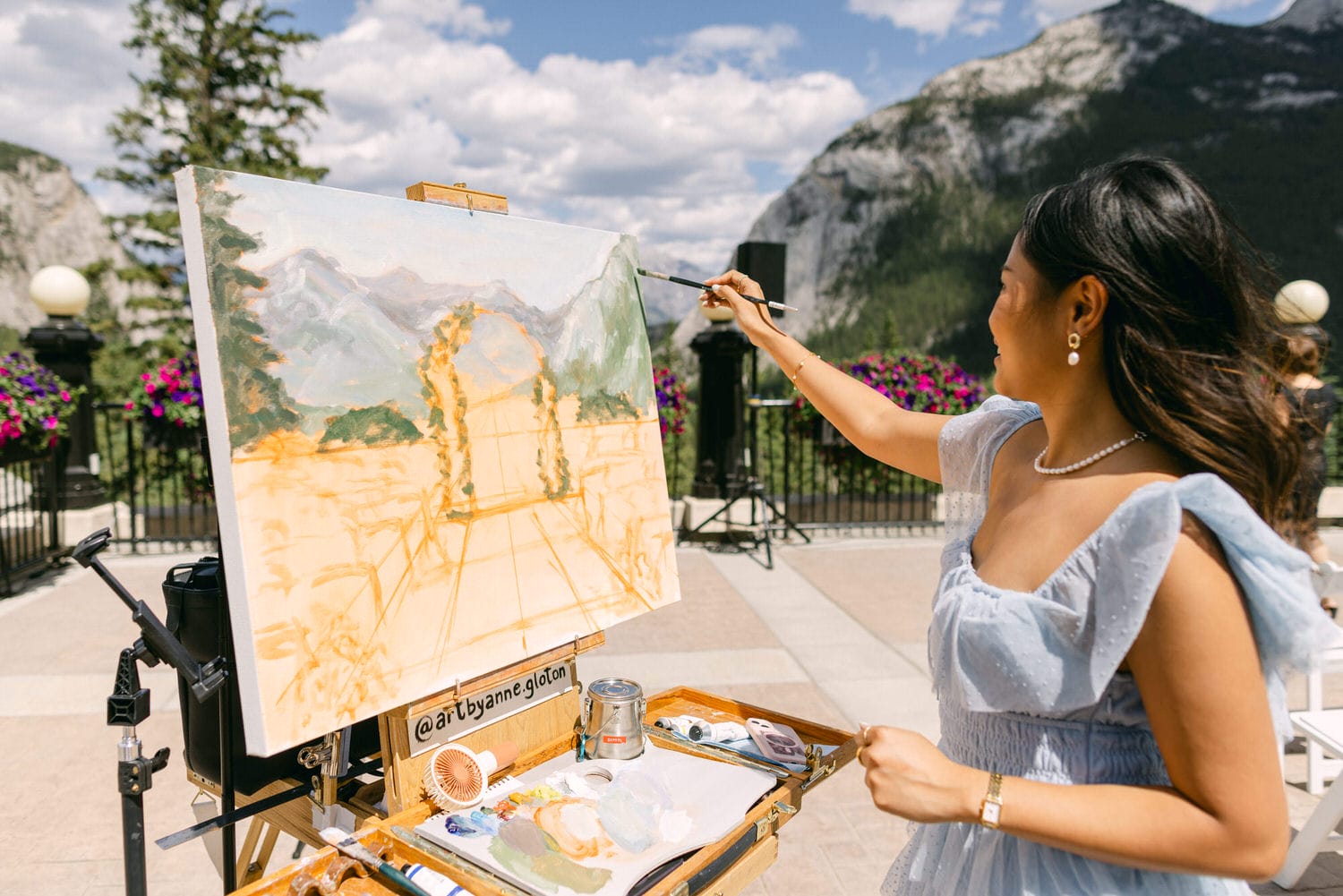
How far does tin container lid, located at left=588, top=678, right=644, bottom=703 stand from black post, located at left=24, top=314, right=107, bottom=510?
23.5ft

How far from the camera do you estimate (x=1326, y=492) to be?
8.24 meters

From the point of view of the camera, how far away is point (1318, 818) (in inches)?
101

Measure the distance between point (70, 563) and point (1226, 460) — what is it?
26.7 feet

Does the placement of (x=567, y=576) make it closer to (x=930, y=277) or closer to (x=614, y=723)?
(x=614, y=723)

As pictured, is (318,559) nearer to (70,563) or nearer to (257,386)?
(257,386)

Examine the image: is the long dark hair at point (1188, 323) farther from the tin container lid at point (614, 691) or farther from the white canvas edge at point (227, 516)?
the white canvas edge at point (227, 516)

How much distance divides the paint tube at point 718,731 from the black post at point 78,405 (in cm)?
724

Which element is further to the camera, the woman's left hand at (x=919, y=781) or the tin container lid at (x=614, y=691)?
the tin container lid at (x=614, y=691)

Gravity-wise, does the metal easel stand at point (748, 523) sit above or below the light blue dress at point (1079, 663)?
below

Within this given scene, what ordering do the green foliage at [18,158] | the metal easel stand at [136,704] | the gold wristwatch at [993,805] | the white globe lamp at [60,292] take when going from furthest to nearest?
the green foliage at [18,158]
the white globe lamp at [60,292]
the metal easel stand at [136,704]
the gold wristwatch at [993,805]

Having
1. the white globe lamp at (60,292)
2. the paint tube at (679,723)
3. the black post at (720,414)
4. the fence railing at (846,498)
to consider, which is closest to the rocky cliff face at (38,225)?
the white globe lamp at (60,292)

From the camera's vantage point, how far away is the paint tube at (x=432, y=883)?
50.3 inches

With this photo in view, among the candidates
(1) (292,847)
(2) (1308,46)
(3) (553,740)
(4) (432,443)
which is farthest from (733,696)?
(2) (1308,46)

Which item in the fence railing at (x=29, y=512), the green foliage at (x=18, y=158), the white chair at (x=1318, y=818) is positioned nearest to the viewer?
the white chair at (x=1318, y=818)
